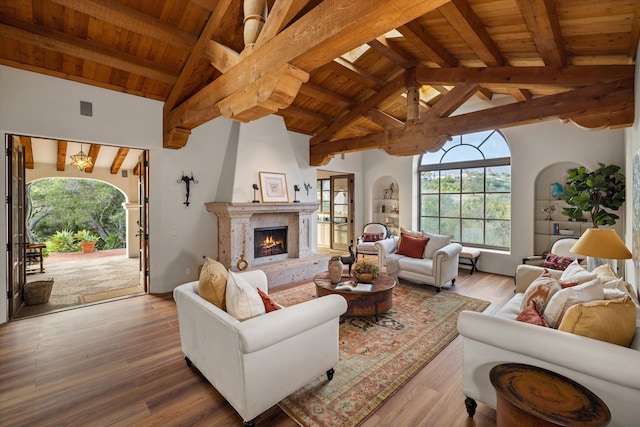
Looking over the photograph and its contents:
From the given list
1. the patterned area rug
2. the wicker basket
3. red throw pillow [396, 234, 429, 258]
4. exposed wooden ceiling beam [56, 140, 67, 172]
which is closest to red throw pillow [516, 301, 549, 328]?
the patterned area rug

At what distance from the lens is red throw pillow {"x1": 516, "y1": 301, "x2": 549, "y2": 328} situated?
1897 mm

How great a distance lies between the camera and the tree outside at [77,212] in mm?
10195

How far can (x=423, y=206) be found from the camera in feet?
23.6

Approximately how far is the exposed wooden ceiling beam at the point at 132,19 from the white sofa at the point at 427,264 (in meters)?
4.26

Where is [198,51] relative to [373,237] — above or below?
above

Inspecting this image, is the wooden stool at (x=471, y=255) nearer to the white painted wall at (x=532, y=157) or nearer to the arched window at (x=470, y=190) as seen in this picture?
the white painted wall at (x=532, y=157)

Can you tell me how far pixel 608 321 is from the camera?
5.29ft

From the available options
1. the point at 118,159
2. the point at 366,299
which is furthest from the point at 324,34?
the point at 118,159

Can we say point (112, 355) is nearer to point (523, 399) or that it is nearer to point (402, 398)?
point (402, 398)

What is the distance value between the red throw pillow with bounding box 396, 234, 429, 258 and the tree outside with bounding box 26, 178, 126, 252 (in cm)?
1030

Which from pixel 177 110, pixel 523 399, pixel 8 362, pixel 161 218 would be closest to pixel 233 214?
pixel 161 218

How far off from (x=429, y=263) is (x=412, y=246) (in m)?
0.53

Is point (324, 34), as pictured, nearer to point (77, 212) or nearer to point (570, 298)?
point (570, 298)

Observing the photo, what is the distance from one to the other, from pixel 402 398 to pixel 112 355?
8.77 feet
